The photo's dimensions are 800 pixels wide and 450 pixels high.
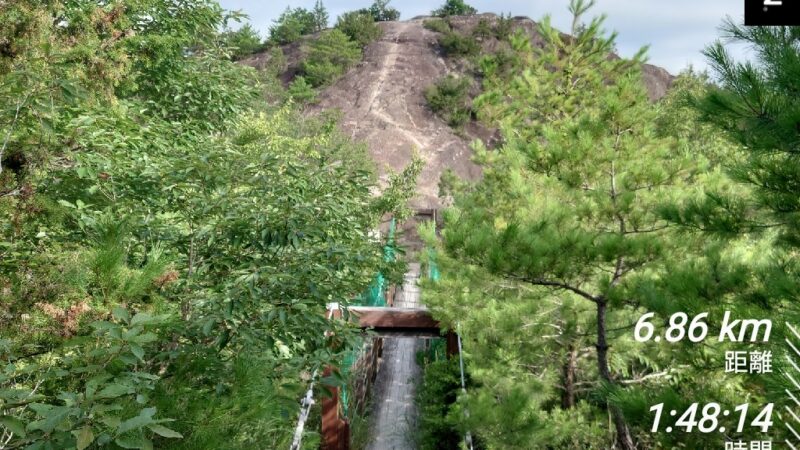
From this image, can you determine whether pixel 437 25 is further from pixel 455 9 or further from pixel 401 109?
pixel 401 109

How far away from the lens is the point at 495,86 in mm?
10391

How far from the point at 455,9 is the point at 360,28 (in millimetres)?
9914

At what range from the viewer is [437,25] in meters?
39.2

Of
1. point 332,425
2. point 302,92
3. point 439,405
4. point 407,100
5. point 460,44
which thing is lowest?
point 439,405

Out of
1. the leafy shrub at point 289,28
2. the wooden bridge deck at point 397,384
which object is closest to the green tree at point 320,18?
the leafy shrub at point 289,28

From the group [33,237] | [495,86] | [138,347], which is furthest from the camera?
[495,86]

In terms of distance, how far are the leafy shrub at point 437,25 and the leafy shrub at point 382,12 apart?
22.4 feet

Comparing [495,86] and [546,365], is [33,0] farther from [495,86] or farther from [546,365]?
[495,86]

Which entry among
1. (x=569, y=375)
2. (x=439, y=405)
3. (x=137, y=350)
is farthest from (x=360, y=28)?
(x=137, y=350)

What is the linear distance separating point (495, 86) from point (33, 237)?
8815 millimetres

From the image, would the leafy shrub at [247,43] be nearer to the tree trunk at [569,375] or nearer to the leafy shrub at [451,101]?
the leafy shrub at [451,101]

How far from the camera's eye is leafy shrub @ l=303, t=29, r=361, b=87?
34562 mm

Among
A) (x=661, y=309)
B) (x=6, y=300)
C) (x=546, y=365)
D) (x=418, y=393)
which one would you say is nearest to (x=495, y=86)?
(x=546, y=365)

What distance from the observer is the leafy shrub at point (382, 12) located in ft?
150
